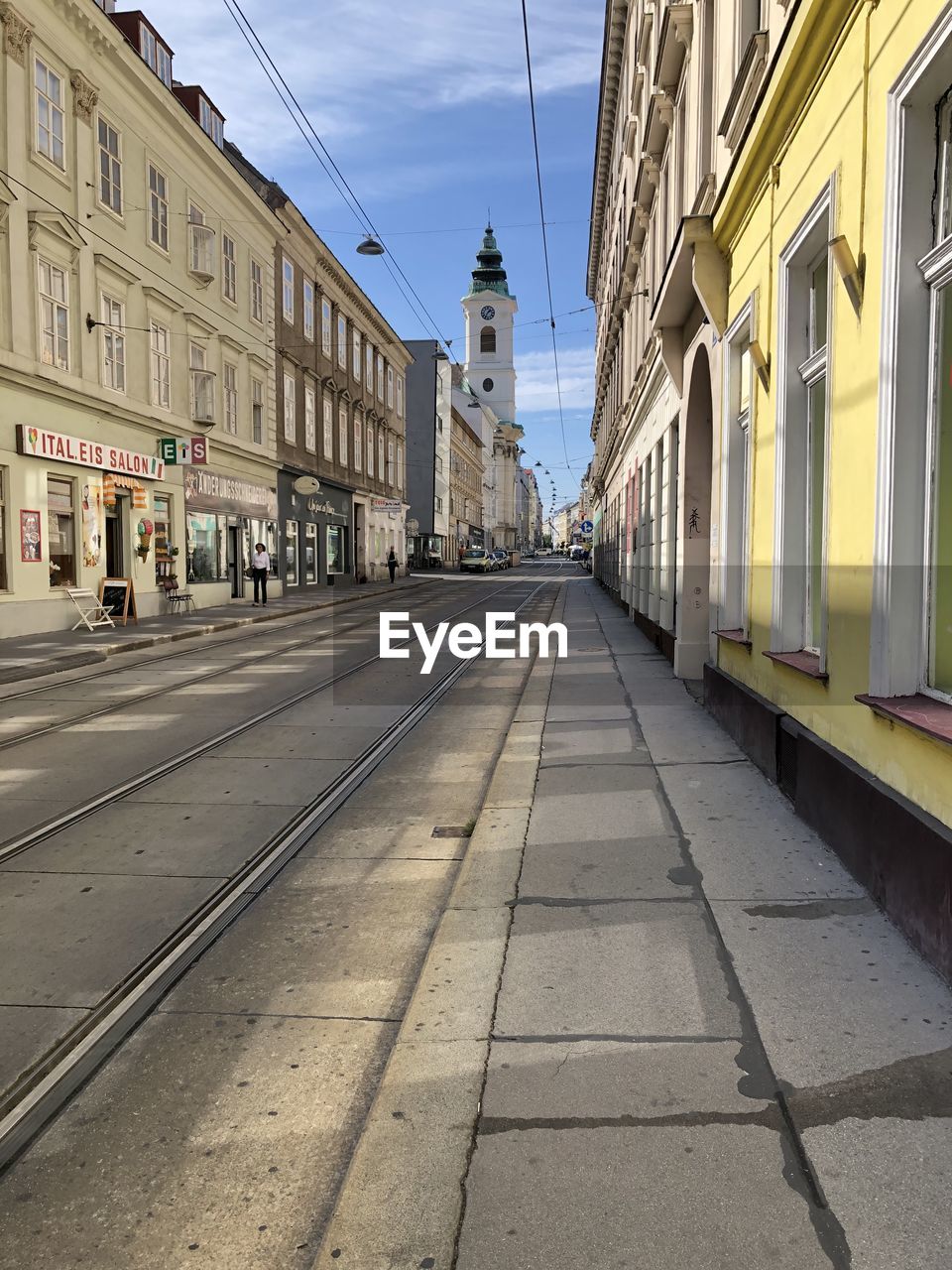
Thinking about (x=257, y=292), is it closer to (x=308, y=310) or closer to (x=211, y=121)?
(x=211, y=121)

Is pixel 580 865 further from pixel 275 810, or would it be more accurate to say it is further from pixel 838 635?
pixel 275 810

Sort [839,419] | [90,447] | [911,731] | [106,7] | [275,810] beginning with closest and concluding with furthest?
[911,731]
[839,419]
[275,810]
[90,447]
[106,7]

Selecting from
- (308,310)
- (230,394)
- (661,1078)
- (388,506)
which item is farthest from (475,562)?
(661,1078)

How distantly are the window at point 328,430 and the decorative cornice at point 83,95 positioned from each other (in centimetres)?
1869

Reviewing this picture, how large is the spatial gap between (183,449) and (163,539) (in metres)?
2.16

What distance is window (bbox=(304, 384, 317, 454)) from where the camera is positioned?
34812mm

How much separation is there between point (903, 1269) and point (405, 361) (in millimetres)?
54151

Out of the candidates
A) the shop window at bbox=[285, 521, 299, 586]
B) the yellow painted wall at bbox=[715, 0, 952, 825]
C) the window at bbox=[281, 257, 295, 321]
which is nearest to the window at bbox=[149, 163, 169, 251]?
the window at bbox=[281, 257, 295, 321]

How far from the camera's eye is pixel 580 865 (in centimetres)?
488

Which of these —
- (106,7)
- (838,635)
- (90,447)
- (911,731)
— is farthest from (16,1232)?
(106,7)

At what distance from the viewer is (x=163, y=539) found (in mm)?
22578

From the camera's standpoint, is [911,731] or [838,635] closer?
[911,731]

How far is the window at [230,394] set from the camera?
87.9 feet

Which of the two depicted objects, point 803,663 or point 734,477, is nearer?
point 803,663
